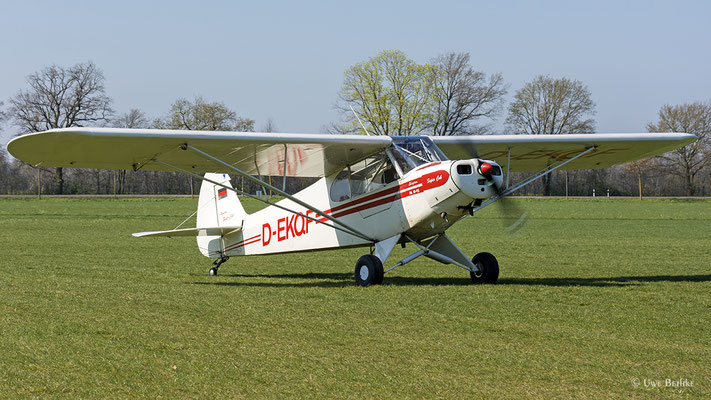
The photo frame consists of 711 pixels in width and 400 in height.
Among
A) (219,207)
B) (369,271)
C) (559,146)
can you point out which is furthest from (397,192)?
(219,207)

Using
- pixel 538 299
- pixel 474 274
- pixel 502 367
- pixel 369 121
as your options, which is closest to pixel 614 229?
pixel 474 274

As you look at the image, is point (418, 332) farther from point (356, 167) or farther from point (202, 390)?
point (356, 167)

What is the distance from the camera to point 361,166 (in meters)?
12.6

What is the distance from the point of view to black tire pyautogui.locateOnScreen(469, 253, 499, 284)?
11867 mm

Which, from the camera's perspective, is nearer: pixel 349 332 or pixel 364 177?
pixel 349 332

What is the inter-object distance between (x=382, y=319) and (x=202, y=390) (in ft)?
10.7

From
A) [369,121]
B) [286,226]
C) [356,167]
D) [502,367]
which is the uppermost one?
[369,121]

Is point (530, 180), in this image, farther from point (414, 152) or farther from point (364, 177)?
point (364, 177)

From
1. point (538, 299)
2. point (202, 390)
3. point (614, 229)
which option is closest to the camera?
point (202, 390)

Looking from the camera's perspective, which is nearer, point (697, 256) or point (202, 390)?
point (202, 390)

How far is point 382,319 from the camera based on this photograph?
26.9 ft

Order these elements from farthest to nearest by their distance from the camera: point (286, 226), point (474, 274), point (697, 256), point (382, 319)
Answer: point (697, 256) → point (286, 226) → point (474, 274) → point (382, 319)

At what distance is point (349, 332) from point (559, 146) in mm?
7701

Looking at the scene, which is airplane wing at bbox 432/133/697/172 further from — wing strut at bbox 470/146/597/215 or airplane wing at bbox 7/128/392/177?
airplane wing at bbox 7/128/392/177
